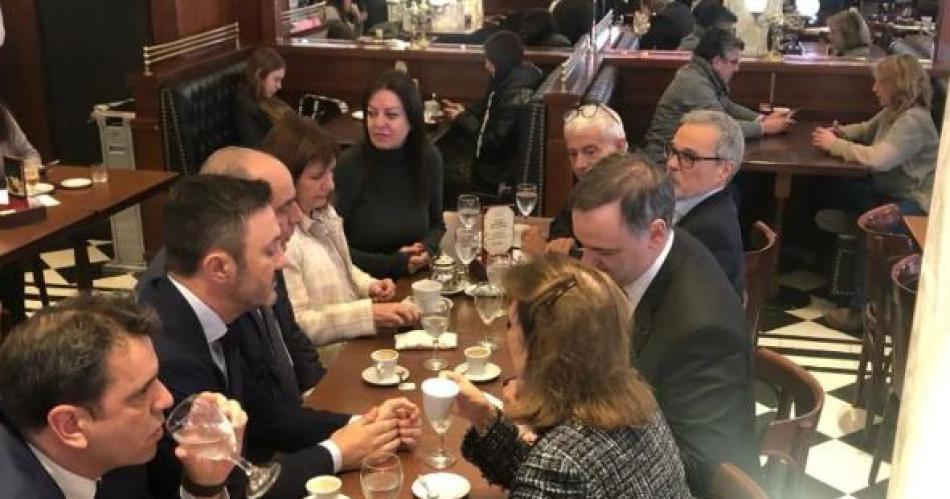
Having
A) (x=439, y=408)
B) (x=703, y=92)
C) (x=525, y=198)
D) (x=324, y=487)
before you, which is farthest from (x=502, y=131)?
(x=324, y=487)

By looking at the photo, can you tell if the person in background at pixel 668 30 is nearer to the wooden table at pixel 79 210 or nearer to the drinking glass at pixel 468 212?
the wooden table at pixel 79 210

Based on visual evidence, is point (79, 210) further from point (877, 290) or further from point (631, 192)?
point (877, 290)

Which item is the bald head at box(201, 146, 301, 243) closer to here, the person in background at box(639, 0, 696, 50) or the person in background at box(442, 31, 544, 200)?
the person in background at box(442, 31, 544, 200)

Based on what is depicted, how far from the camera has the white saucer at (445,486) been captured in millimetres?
2023

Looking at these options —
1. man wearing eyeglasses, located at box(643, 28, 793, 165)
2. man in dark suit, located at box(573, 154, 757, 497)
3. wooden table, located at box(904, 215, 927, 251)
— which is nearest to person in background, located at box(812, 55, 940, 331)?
man wearing eyeglasses, located at box(643, 28, 793, 165)

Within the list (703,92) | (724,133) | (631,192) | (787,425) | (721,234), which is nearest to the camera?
(787,425)

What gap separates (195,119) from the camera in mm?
5848

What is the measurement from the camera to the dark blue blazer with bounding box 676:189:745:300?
3.04 metres

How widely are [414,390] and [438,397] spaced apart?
42cm

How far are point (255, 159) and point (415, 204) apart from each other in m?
1.31

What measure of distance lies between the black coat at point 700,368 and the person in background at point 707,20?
5480 mm

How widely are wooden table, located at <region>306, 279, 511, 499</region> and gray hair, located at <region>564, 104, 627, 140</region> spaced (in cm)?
83

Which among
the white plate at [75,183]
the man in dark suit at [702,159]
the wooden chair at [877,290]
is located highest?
the man in dark suit at [702,159]

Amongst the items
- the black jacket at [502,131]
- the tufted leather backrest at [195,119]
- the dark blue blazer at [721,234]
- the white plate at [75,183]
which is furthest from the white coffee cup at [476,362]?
the tufted leather backrest at [195,119]
